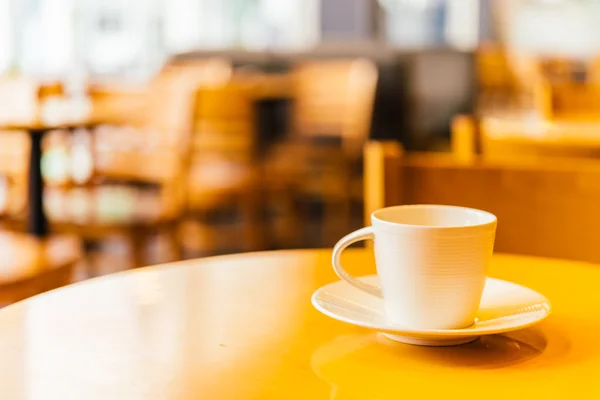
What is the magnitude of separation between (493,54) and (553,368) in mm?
8098

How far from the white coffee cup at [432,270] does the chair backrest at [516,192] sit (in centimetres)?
55

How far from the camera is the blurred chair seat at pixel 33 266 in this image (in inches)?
72.5

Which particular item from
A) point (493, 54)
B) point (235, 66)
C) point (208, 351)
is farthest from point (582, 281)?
point (493, 54)

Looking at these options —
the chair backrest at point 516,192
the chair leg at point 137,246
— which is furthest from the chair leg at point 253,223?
the chair backrest at point 516,192

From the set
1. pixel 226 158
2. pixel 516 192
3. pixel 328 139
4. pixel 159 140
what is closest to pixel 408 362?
pixel 516 192

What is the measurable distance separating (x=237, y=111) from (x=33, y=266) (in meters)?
1.68

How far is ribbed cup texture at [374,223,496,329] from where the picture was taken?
67cm

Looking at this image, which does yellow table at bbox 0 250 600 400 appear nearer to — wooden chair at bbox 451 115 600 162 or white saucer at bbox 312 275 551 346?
white saucer at bbox 312 275 551 346

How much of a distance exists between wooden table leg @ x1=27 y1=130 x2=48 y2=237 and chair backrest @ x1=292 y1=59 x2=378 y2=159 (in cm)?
233

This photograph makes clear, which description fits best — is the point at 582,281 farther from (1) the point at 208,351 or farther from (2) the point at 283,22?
(2) the point at 283,22

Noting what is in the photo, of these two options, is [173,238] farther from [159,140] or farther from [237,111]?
[237,111]

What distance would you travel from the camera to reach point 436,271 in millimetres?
680

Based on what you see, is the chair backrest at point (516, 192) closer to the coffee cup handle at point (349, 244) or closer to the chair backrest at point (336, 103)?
the coffee cup handle at point (349, 244)

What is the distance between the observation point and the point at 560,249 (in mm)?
1300
